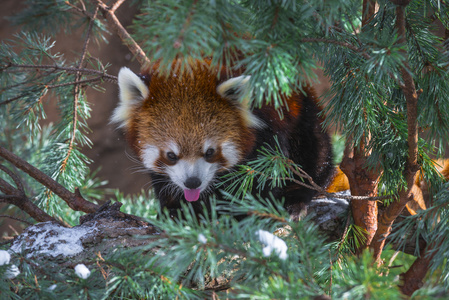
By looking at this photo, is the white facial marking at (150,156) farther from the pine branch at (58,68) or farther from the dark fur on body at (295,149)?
the pine branch at (58,68)

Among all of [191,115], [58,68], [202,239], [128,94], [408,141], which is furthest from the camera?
[58,68]

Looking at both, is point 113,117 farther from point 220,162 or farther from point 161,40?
point 161,40

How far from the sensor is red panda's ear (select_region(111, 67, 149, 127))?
160cm

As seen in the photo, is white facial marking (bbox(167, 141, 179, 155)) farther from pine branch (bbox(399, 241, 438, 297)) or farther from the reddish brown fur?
pine branch (bbox(399, 241, 438, 297))

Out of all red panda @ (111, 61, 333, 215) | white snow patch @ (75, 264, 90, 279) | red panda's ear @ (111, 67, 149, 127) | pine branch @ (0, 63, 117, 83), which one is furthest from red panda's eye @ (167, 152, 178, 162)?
white snow patch @ (75, 264, 90, 279)

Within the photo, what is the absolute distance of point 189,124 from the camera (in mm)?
1579

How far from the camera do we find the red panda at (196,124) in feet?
5.17

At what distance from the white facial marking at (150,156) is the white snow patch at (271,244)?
88cm

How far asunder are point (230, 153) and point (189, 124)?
0.67 ft

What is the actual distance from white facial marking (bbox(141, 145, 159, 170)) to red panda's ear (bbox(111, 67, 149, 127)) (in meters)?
0.15

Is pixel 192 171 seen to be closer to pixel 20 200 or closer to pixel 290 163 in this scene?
pixel 290 163

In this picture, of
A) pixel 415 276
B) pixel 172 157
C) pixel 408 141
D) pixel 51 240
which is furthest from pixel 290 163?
pixel 415 276

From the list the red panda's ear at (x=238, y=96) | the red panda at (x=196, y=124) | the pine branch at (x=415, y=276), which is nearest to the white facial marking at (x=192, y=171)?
the red panda at (x=196, y=124)

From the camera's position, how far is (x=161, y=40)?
762mm
